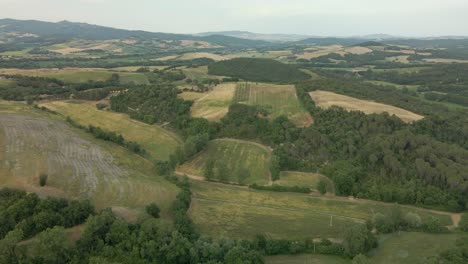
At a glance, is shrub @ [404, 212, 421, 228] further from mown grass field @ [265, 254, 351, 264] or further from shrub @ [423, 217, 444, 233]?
mown grass field @ [265, 254, 351, 264]

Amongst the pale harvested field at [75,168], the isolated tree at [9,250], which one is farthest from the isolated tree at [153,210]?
the isolated tree at [9,250]

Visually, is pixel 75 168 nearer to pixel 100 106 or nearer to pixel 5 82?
pixel 100 106

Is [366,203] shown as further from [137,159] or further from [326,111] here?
[137,159]

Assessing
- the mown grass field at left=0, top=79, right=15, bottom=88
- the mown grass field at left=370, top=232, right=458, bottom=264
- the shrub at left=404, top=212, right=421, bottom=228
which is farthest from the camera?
the mown grass field at left=0, top=79, right=15, bottom=88

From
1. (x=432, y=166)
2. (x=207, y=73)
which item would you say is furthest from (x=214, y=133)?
(x=207, y=73)

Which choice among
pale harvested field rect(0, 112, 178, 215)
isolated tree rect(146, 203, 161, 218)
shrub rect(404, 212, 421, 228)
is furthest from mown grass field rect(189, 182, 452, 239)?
pale harvested field rect(0, 112, 178, 215)

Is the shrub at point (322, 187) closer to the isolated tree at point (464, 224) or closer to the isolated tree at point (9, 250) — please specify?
the isolated tree at point (464, 224)

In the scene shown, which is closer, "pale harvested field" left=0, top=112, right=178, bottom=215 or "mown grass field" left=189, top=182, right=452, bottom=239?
"mown grass field" left=189, top=182, right=452, bottom=239
